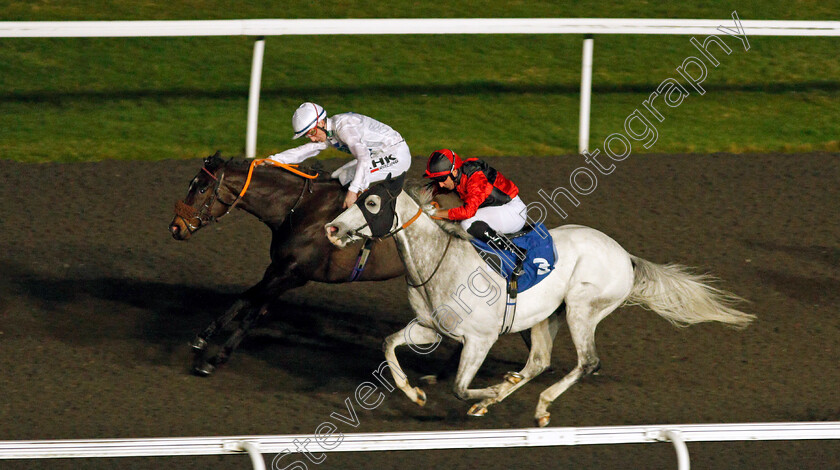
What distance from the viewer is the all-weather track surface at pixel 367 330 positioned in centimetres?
489

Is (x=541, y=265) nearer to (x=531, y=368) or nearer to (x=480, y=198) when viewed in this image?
(x=480, y=198)

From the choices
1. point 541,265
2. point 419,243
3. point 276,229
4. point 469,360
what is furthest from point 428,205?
point 276,229

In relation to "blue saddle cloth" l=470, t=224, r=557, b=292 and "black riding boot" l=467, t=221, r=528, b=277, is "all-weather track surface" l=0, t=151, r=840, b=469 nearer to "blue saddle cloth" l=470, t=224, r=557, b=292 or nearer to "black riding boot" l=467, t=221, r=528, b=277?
"blue saddle cloth" l=470, t=224, r=557, b=292

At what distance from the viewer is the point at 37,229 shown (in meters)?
7.00

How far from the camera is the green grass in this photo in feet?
27.8

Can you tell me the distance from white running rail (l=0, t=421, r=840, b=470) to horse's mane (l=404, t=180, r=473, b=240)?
1579 mm

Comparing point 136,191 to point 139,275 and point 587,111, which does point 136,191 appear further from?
point 587,111

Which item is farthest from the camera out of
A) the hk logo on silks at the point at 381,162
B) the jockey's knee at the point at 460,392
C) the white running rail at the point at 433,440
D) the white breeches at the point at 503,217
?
the hk logo on silks at the point at 381,162

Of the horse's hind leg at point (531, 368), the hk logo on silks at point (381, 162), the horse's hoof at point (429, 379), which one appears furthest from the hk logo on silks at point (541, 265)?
the hk logo on silks at point (381, 162)

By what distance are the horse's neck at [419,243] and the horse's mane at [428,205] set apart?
3 centimetres

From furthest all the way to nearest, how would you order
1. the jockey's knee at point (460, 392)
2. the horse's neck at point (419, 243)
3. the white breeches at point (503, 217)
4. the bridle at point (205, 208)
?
the bridle at point (205, 208), the white breeches at point (503, 217), the jockey's knee at point (460, 392), the horse's neck at point (419, 243)

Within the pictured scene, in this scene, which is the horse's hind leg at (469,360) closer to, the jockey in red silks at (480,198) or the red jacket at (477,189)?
the jockey in red silks at (480,198)

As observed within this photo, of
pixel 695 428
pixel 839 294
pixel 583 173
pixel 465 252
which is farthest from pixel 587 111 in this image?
pixel 695 428

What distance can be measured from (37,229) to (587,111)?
4.12 metres
